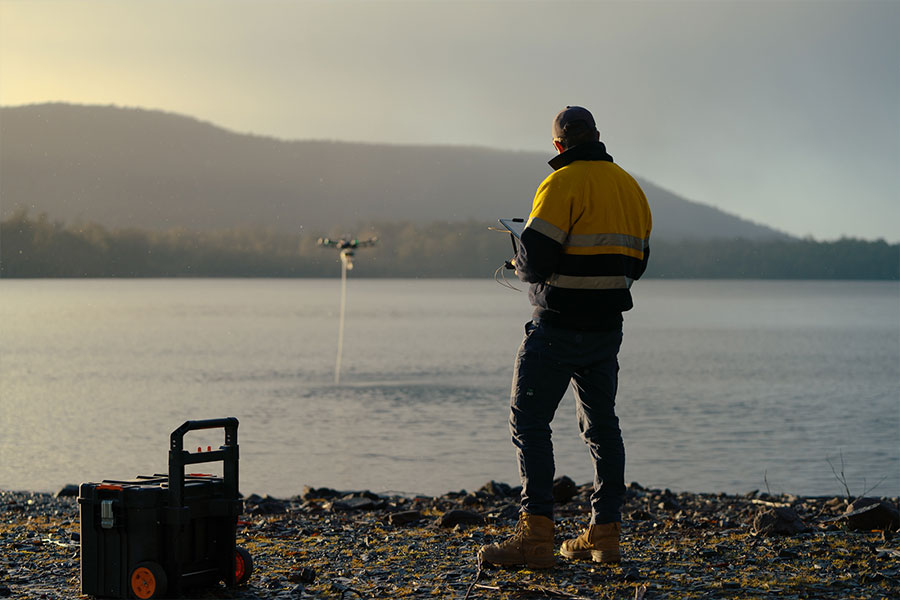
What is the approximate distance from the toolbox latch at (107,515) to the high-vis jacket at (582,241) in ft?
7.57

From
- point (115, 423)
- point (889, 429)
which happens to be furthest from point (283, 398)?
point (889, 429)

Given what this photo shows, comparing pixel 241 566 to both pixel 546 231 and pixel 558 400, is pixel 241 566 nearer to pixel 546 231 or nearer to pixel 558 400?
pixel 558 400

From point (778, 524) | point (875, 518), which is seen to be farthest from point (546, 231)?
point (875, 518)

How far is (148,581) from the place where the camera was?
497cm

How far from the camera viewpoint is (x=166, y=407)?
32.7 metres

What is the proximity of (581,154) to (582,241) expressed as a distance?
463 mm

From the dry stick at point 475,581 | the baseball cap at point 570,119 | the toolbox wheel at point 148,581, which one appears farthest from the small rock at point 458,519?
the baseball cap at point 570,119

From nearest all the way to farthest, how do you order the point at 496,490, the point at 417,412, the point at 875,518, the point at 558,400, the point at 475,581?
the point at 475,581, the point at 558,400, the point at 875,518, the point at 496,490, the point at 417,412

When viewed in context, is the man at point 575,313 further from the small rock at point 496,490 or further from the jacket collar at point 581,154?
the small rock at point 496,490

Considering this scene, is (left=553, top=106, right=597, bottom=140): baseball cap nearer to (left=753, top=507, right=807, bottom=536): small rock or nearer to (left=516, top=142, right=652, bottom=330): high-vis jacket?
(left=516, top=142, right=652, bottom=330): high-vis jacket

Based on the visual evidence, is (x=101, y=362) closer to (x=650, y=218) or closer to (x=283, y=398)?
(x=283, y=398)

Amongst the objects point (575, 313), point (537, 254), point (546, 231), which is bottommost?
point (575, 313)

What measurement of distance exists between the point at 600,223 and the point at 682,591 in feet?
6.07

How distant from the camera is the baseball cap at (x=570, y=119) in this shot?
5.53 metres
